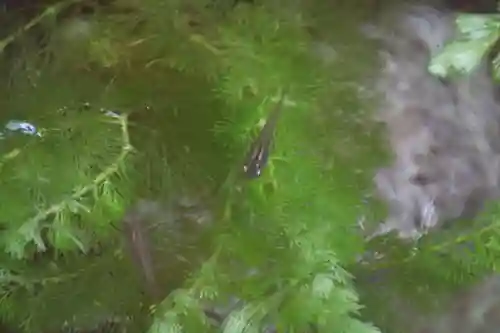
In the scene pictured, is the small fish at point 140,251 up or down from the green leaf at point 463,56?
down

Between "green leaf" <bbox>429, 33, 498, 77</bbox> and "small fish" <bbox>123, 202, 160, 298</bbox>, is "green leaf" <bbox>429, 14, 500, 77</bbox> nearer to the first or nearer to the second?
"green leaf" <bbox>429, 33, 498, 77</bbox>

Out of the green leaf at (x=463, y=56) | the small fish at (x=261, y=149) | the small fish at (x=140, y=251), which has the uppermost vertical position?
the green leaf at (x=463, y=56)

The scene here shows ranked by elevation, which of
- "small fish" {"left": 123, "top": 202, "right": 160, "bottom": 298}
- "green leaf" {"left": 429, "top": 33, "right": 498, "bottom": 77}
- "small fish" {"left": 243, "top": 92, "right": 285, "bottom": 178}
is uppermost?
"green leaf" {"left": 429, "top": 33, "right": 498, "bottom": 77}

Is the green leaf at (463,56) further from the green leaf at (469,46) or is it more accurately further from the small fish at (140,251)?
the small fish at (140,251)

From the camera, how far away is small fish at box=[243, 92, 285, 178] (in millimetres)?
759

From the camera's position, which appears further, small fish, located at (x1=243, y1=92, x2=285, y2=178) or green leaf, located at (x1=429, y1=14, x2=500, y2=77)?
small fish, located at (x1=243, y1=92, x2=285, y2=178)

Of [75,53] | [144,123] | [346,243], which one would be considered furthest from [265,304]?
[75,53]

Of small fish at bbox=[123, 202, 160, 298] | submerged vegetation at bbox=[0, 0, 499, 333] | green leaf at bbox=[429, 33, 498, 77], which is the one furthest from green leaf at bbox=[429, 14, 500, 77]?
small fish at bbox=[123, 202, 160, 298]

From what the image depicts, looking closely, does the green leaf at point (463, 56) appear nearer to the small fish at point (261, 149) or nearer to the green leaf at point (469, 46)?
the green leaf at point (469, 46)

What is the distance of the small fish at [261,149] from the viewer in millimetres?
759

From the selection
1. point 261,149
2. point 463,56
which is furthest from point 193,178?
point 463,56

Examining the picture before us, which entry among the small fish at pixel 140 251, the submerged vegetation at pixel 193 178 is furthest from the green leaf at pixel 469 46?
the small fish at pixel 140 251

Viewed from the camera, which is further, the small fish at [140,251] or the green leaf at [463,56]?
the small fish at [140,251]

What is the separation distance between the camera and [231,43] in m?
0.80
